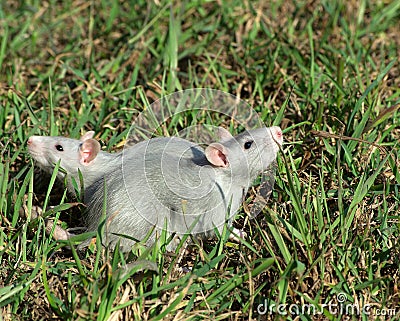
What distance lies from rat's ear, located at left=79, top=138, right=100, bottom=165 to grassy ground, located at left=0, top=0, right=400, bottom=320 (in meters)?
0.24

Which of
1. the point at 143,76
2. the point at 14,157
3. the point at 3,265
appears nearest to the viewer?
the point at 3,265

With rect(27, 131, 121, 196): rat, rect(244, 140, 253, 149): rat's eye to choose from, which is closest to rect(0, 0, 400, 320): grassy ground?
rect(27, 131, 121, 196): rat

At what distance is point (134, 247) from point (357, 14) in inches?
117

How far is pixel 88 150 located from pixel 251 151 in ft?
2.63

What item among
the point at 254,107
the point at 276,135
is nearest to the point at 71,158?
the point at 276,135

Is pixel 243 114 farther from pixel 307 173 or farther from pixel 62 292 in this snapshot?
pixel 62 292

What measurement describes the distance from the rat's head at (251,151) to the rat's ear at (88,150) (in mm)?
609

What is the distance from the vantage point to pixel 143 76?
477cm

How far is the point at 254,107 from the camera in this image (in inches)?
172

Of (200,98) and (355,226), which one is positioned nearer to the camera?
(355,226)

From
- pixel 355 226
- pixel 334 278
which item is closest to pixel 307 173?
pixel 355 226

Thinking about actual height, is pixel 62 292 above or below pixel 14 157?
below

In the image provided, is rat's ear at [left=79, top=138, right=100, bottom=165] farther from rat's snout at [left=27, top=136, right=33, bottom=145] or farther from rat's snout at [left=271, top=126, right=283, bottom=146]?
rat's snout at [left=271, top=126, right=283, bottom=146]

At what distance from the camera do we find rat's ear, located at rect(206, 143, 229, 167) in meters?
3.29
